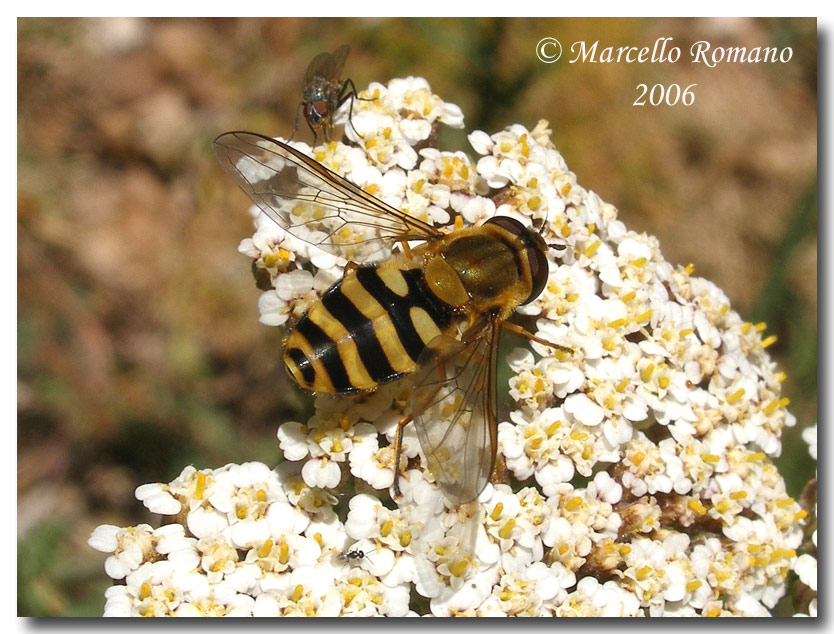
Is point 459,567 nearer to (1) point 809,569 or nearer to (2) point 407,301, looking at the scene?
(2) point 407,301

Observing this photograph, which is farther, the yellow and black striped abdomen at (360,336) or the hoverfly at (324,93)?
the hoverfly at (324,93)

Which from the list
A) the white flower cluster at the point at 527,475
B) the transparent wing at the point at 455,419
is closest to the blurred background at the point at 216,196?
the white flower cluster at the point at 527,475

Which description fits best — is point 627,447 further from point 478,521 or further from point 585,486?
point 478,521

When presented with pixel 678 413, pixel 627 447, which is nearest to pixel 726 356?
pixel 678 413

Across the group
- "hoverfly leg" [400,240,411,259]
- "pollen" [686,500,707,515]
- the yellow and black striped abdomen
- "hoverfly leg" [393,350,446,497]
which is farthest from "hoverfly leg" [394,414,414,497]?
"pollen" [686,500,707,515]

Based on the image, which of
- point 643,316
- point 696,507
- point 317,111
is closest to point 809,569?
point 696,507

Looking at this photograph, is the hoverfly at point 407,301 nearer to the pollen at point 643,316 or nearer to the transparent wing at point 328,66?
the pollen at point 643,316
